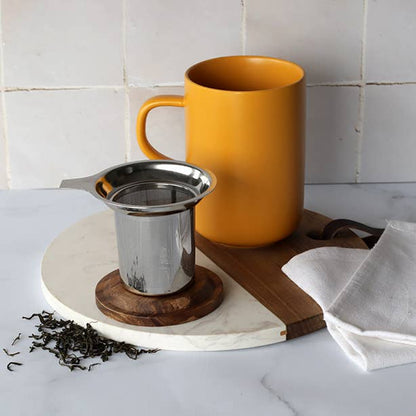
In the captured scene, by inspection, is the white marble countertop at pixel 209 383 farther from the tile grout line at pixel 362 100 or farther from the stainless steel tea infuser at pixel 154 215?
the tile grout line at pixel 362 100

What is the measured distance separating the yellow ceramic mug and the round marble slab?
6 cm

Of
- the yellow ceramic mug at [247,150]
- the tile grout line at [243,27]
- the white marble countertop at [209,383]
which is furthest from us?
the tile grout line at [243,27]

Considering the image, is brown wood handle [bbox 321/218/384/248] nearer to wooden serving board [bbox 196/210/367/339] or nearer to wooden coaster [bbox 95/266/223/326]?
wooden serving board [bbox 196/210/367/339]

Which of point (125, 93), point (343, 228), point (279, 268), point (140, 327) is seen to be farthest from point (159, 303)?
point (125, 93)

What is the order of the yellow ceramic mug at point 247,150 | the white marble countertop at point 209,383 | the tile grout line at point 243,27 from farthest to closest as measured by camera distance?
the tile grout line at point 243,27 → the yellow ceramic mug at point 247,150 → the white marble countertop at point 209,383

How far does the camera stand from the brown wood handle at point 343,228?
0.85m

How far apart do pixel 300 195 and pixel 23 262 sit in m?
0.32

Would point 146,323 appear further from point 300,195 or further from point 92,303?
point 300,195

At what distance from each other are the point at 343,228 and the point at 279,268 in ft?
0.37

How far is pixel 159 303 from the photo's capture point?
0.72 metres

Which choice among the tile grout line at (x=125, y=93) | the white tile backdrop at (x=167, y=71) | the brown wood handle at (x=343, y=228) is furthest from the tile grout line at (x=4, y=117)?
the brown wood handle at (x=343, y=228)

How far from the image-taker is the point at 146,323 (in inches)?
27.5

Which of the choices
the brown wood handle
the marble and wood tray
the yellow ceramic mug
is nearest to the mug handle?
the yellow ceramic mug

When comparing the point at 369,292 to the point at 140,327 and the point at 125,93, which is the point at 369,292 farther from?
the point at 125,93
